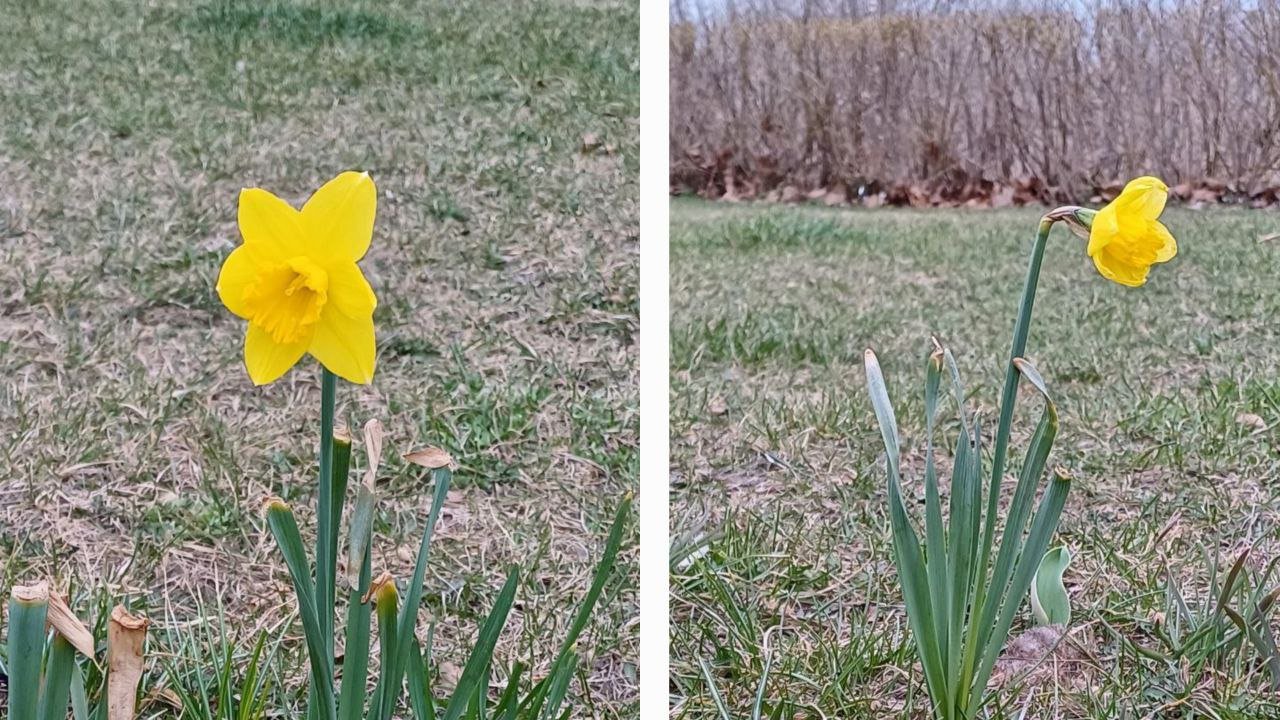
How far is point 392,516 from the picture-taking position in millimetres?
1439

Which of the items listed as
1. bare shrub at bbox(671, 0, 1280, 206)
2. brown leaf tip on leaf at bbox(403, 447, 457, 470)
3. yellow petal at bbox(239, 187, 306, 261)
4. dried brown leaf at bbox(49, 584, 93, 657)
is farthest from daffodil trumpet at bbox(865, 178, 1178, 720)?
bare shrub at bbox(671, 0, 1280, 206)

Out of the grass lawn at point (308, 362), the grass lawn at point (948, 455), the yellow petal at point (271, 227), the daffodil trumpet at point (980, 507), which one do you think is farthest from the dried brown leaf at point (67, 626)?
the grass lawn at point (948, 455)

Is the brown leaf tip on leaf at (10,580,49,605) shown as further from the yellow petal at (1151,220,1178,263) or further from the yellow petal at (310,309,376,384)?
the yellow petal at (1151,220,1178,263)

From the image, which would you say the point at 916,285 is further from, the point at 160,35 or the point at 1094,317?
the point at 160,35

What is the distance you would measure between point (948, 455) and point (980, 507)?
880 mm

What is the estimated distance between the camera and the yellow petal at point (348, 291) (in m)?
0.60

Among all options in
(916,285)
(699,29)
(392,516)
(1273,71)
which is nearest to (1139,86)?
(1273,71)

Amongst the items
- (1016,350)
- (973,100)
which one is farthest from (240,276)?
(973,100)

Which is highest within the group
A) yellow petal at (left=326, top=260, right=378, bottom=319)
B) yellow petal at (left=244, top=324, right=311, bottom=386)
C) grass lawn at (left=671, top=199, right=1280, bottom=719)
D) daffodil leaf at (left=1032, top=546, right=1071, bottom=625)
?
yellow petal at (left=326, top=260, right=378, bottom=319)

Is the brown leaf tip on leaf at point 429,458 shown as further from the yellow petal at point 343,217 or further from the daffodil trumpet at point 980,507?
the daffodil trumpet at point 980,507

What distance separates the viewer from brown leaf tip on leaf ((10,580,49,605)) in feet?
1.76

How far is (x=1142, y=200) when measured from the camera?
78 cm

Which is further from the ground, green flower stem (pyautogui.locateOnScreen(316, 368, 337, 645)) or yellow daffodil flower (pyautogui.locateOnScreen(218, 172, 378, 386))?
yellow daffodil flower (pyautogui.locateOnScreen(218, 172, 378, 386))

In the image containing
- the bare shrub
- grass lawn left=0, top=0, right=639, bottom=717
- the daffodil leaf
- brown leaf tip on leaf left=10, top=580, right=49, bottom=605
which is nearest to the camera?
brown leaf tip on leaf left=10, top=580, right=49, bottom=605
